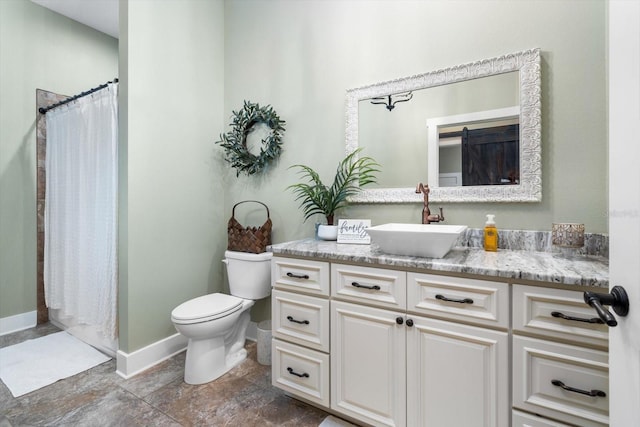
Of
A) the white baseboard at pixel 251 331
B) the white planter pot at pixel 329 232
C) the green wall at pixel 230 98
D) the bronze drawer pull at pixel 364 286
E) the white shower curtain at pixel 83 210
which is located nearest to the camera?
the bronze drawer pull at pixel 364 286

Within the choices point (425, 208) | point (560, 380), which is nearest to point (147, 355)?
point (425, 208)

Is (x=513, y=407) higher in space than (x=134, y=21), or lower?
lower

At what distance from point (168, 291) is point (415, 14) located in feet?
8.20

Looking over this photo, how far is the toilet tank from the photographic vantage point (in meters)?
2.20

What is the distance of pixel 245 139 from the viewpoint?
2.50 metres

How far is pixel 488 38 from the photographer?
1.63m

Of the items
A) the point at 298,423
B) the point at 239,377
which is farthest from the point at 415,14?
the point at 239,377

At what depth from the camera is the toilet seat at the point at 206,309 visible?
183 cm

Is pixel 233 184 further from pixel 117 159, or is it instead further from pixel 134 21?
pixel 134 21

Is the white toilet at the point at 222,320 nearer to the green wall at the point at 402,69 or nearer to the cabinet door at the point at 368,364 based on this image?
the green wall at the point at 402,69

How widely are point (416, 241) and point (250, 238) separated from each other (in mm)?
1308

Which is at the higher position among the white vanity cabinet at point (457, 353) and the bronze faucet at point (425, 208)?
the bronze faucet at point (425, 208)

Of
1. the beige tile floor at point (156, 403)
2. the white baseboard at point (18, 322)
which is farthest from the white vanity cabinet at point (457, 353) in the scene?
the white baseboard at point (18, 322)

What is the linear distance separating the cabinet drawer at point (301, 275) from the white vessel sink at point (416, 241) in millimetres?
314
